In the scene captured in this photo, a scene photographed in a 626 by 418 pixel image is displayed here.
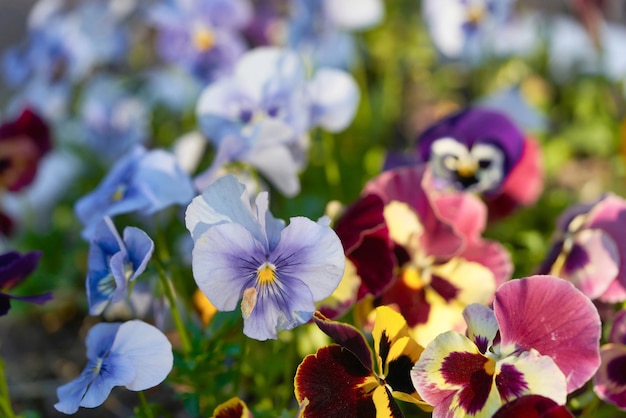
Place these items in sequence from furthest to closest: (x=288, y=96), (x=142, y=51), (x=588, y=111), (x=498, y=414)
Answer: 1. (x=142, y=51)
2. (x=588, y=111)
3. (x=288, y=96)
4. (x=498, y=414)

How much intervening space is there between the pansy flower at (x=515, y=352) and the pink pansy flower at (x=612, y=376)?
11 centimetres

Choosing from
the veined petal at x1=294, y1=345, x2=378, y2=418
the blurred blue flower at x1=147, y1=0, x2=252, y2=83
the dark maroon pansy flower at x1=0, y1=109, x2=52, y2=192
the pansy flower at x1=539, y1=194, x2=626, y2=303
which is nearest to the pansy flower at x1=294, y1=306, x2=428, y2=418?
the veined petal at x1=294, y1=345, x2=378, y2=418

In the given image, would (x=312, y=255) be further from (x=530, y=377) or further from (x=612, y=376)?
(x=612, y=376)

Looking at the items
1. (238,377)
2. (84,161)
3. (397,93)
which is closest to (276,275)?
(238,377)

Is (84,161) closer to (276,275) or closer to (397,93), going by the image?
(397,93)

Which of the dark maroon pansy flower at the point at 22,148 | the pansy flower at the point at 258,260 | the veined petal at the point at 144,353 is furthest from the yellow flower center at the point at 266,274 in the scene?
the dark maroon pansy flower at the point at 22,148

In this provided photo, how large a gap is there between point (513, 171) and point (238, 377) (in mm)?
545

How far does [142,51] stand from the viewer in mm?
2225

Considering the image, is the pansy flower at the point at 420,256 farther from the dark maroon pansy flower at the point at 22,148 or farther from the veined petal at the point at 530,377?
the dark maroon pansy flower at the point at 22,148

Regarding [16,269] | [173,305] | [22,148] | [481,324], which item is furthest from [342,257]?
[22,148]

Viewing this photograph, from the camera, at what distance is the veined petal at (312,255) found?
2.20 ft

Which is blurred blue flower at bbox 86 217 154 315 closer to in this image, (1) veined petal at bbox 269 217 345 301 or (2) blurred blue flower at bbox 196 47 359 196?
(1) veined petal at bbox 269 217 345 301

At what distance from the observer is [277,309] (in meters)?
0.70

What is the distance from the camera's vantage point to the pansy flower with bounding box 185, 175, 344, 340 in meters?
0.67
